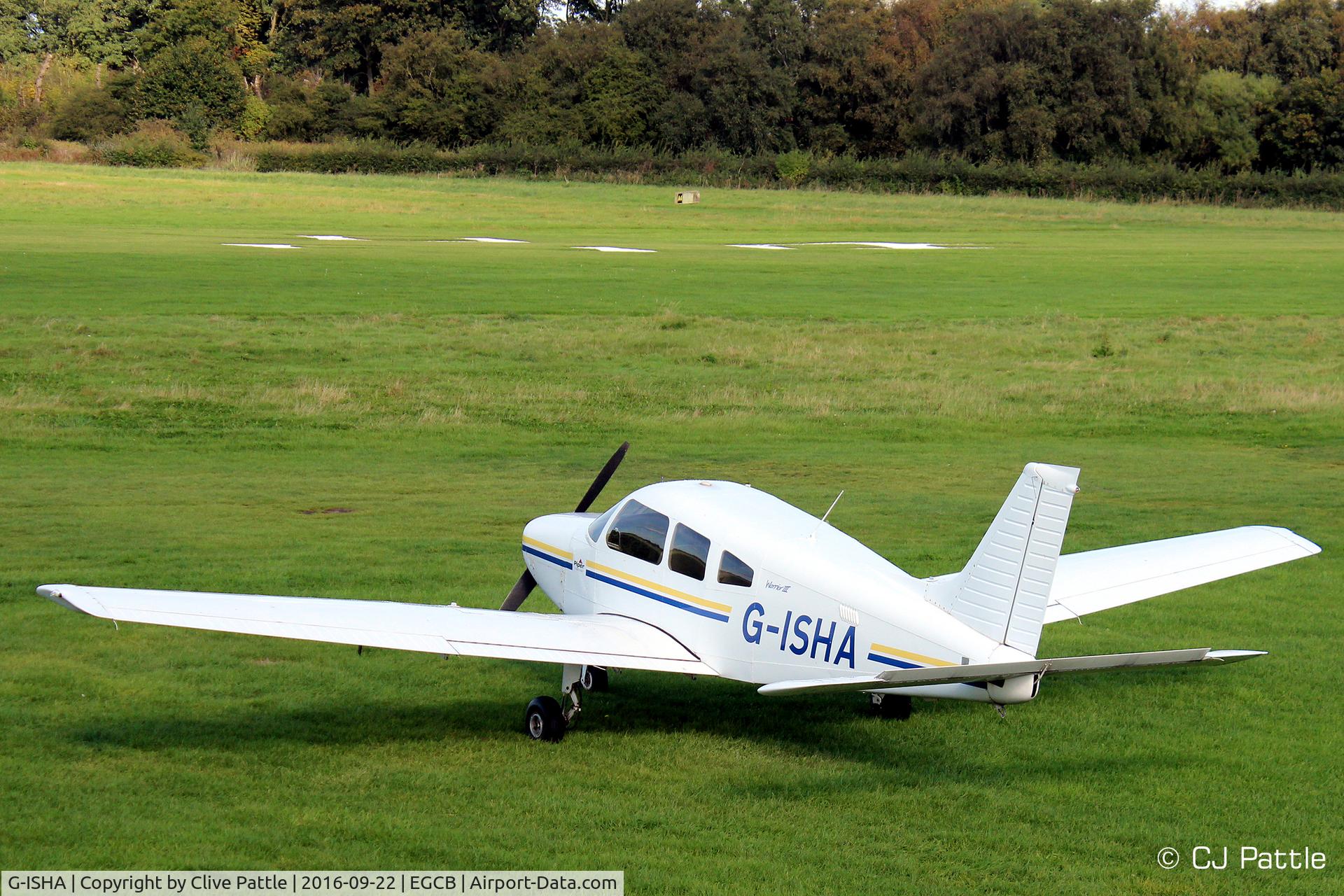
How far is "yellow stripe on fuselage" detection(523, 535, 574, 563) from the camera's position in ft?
39.7

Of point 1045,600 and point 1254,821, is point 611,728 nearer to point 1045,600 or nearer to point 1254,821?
point 1045,600

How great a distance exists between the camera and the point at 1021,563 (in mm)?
9445

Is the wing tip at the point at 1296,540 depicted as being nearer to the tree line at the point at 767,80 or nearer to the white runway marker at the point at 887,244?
the white runway marker at the point at 887,244

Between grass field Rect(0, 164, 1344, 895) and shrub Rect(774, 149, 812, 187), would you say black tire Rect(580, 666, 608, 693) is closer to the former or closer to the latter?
grass field Rect(0, 164, 1344, 895)

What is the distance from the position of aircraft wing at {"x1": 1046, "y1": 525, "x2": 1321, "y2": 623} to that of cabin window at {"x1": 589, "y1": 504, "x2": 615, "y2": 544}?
378 centimetres

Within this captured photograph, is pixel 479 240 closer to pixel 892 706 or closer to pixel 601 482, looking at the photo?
pixel 601 482

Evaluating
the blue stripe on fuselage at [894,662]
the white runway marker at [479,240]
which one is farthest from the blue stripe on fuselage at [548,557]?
the white runway marker at [479,240]

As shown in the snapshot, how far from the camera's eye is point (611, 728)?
11484 millimetres

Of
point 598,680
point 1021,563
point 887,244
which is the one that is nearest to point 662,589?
point 598,680

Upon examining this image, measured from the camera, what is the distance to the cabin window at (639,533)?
1123cm

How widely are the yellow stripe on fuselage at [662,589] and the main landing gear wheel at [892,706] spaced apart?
5.70 feet

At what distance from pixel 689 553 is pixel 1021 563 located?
270 cm

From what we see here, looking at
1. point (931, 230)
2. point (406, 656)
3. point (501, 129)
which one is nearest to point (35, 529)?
point (406, 656)

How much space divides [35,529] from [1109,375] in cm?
2496
